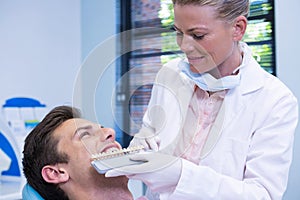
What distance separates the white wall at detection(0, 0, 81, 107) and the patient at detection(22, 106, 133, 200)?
61.5 inches

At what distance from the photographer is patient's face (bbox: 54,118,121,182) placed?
1.15 meters

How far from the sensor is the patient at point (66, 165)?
116cm

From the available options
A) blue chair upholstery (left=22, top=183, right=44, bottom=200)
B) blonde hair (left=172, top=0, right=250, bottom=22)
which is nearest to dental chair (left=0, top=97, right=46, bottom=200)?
blue chair upholstery (left=22, top=183, right=44, bottom=200)

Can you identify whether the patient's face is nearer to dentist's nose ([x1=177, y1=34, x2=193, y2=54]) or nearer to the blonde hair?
dentist's nose ([x1=177, y1=34, x2=193, y2=54])

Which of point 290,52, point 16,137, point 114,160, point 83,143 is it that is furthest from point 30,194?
point 290,52

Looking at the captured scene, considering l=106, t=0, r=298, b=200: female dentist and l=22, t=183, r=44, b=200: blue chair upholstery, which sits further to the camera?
l=22, t=183, r=44, b=200: blue chair upholstery

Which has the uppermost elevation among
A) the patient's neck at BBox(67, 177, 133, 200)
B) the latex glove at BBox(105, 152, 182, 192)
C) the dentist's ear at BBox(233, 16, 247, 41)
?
the dentist's ear at BBox(233, 16, 247, 41)

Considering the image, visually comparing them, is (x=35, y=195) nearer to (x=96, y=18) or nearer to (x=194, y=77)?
(x=194, y=77)

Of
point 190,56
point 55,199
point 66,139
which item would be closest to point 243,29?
point 190,56

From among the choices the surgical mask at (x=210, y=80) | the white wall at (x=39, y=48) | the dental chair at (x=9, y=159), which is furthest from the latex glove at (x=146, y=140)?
the white wall at (x=39, y=48)

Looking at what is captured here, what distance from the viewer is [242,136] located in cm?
111

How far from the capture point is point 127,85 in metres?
1.16

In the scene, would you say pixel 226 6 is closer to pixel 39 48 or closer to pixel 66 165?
pixel 66 165

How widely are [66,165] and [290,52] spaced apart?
6.13 feet
